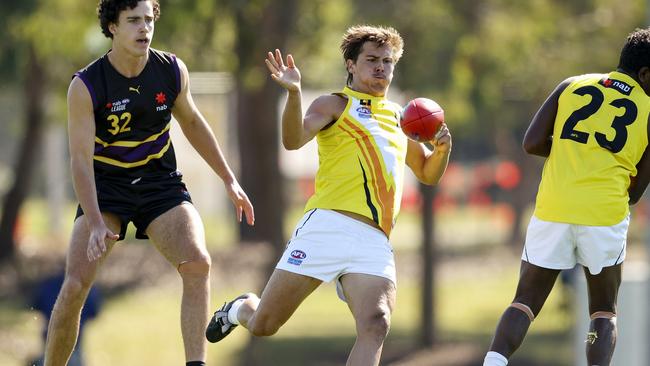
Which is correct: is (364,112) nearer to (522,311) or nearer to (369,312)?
(369,312)

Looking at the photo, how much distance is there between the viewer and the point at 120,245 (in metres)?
28.6

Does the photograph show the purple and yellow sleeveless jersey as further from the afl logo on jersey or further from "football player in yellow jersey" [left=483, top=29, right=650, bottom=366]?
"football player in yellow jersey" [left=483, top=29, right=650, bottom=366]

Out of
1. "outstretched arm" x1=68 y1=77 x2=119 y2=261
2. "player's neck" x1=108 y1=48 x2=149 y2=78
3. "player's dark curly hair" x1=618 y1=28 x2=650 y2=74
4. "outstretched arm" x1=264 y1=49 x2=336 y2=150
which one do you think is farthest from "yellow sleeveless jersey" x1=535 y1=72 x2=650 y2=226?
"outstretched arm" x1=68 y1=77 x2=119 y2=261

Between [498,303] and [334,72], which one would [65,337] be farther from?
[334,72]

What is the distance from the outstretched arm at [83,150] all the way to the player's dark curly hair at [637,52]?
10.5 ft

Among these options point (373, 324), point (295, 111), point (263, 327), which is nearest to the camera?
point (373, 324)

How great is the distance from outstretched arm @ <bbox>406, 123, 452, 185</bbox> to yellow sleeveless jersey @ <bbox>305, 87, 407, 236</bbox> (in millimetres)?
306

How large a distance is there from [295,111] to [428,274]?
1513 centimetres

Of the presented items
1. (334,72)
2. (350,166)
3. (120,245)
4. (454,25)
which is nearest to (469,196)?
(334,72)

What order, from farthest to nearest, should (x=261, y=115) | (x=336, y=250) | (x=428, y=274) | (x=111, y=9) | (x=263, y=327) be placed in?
(x=261, y=115), (x=428, y=274), (x=263, y=327), (x=111, y=9), (x=336, y=250)

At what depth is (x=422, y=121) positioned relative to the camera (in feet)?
26.3

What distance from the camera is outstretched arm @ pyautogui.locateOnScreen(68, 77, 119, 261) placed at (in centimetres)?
771

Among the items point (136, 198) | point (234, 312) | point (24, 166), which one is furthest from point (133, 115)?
point (24, 166)

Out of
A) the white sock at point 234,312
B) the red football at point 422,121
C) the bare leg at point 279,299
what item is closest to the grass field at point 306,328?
the white sock at point 234,312
